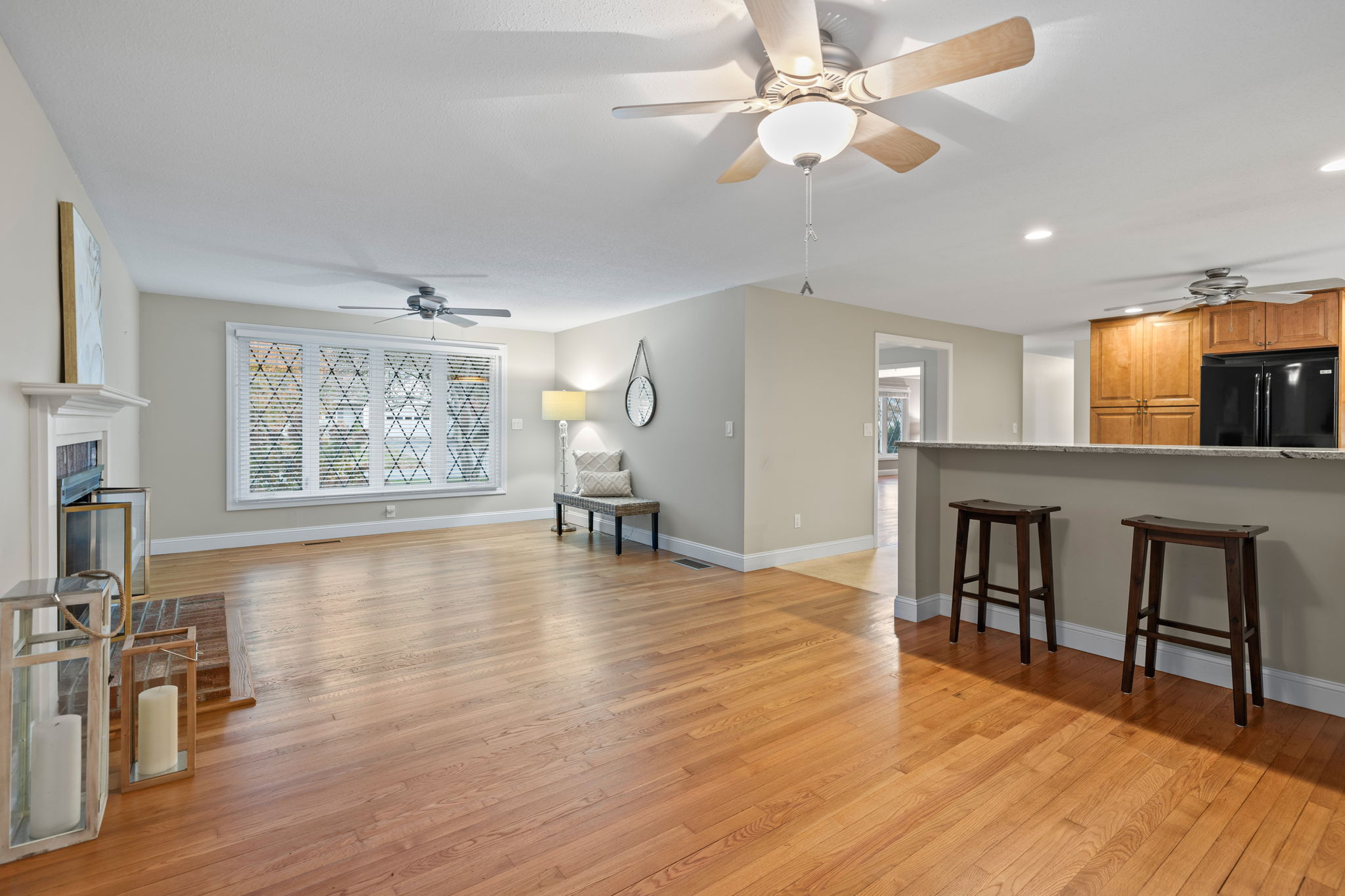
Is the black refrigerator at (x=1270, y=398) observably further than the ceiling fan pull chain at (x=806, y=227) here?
Yes

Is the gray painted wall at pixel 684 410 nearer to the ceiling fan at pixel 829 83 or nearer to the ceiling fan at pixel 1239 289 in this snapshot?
the ceiling fan at pixel 829 83

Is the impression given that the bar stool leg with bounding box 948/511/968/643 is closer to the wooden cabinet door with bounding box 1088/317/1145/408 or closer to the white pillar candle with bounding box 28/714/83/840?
the white pillar candle with bounding box 28/714/83/840

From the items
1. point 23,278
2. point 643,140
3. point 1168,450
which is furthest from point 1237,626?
point 23,278

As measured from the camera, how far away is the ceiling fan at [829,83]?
151 centimetres

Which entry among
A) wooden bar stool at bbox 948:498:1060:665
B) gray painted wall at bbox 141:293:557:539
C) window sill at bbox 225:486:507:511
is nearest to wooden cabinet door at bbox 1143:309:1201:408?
wooden bar stool at bbox 948:498:1060:665

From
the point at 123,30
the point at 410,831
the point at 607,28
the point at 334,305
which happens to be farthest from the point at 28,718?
the point at 334,305

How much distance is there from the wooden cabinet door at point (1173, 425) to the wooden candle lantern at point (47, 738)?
24.6 ft

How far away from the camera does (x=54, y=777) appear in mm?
1776

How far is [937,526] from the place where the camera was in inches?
157

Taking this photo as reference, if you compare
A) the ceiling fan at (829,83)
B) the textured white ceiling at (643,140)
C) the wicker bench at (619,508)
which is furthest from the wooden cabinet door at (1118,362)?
the ceiling fan at (829,83)

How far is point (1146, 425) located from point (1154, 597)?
13.6ft

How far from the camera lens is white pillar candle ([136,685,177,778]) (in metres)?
2.09

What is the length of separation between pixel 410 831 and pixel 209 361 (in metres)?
5.63

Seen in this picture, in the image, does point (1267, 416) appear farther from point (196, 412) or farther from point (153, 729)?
point (196, 412)
